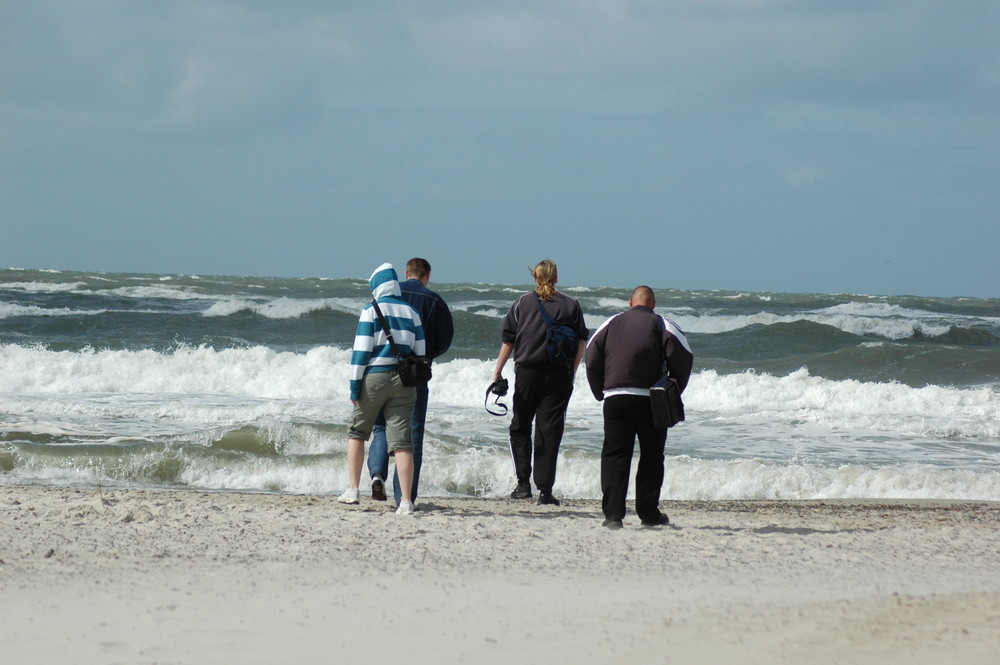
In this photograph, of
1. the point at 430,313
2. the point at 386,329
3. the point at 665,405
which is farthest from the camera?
the point at 430,313

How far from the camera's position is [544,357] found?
282 inches

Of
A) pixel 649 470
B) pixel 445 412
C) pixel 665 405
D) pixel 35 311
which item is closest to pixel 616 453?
pixel 649 470

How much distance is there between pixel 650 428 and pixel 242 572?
2.54 m

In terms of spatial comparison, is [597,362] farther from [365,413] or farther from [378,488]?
[378,488]

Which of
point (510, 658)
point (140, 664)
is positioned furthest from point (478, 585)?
point (140, 664)

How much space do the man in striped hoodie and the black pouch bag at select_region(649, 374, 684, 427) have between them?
1531 millimetres

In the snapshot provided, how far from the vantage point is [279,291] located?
42.2 metres

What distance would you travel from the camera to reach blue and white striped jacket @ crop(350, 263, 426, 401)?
20.5 ft

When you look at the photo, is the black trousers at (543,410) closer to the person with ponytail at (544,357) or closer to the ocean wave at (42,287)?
the person with ponytail at (544,357)

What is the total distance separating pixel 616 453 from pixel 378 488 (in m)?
1.75

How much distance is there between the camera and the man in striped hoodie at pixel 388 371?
6.28 metres

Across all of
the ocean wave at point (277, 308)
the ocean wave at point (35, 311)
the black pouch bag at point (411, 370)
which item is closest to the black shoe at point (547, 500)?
the black pouch bag at point (411, 370)

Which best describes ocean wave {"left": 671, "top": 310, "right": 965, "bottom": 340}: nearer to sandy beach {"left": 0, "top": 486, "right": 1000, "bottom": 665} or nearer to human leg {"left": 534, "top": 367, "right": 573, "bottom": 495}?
human leg {"left": 534, "top": 367, "right": 573, "bottom": 495}

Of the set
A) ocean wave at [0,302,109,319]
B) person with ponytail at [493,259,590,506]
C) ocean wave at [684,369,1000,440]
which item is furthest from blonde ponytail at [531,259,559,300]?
ocean wave at [0,302,109,319]
